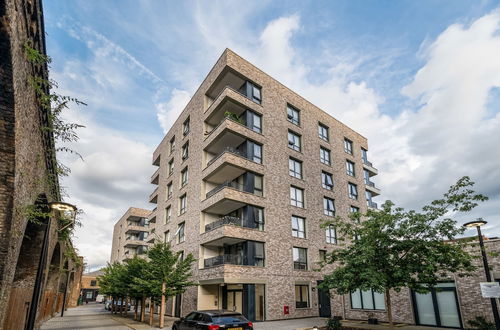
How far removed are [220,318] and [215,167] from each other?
14.2 metres

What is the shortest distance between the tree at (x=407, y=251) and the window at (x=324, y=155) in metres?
18.5

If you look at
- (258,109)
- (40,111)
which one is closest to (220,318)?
(40,111)

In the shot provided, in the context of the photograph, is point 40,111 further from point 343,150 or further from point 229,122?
point 343,150

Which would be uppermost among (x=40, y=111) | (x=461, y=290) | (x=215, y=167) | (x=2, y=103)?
(x=215, y=167)

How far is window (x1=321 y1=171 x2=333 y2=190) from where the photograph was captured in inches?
1262

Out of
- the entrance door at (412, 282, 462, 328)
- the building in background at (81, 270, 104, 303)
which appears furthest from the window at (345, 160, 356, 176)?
the building in background at (81, 270, 104, 303)

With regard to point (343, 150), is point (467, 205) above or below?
below

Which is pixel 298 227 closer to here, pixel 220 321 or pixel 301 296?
pixel 301 296

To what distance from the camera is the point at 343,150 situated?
36.4 metres

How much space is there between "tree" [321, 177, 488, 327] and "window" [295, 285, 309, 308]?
11.7 metres

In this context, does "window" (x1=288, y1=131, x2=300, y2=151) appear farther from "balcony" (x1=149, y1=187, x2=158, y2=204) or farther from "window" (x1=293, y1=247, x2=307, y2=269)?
"balcony" (x1=149, y1=187, x2=158, y2=204)

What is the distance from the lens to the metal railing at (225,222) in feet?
78.6

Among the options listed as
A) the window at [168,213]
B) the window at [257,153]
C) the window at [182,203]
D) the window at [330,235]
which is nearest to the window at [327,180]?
the window at [330,235]

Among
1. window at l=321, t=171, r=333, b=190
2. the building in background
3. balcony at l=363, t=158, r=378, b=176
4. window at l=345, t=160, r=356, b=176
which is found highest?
balcony at l=363, t=158, r=378, b=176
